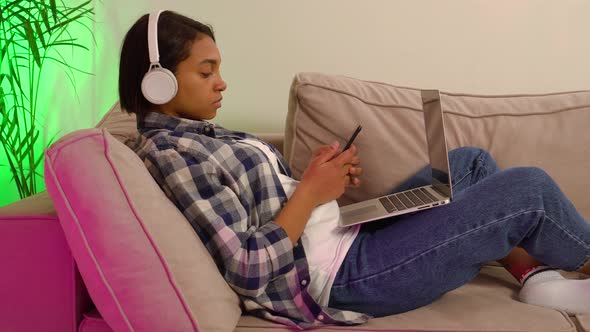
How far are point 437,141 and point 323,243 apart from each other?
34 centimetres

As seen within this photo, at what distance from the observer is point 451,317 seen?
1093 millimetres

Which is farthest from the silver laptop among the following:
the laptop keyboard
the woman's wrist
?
the woman's wrist

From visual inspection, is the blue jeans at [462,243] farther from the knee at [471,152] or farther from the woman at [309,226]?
the knee at [471,152]

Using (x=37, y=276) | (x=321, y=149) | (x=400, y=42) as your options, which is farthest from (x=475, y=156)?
(x=37, y=276)

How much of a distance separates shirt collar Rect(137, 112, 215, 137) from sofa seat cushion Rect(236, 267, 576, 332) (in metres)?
0.40

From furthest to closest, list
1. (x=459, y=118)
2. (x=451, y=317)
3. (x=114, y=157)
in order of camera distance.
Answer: (x=459, y=118), (x=451, y=317), (x=114, y=157)

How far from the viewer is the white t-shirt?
1.14m

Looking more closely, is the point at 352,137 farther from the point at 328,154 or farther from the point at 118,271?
the point at 118,271

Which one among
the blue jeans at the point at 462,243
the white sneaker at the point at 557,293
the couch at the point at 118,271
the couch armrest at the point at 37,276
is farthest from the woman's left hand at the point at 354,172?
the couch armrest at the point at 37,276

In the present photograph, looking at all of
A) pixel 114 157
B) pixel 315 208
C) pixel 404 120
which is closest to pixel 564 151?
pixel 404 120

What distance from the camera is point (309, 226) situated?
1.18m

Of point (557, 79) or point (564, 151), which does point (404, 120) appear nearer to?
point (564, 151)

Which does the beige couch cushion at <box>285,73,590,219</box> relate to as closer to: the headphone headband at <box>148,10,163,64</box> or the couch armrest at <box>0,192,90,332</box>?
the headphone headband at <box>148,10,163,64</box>

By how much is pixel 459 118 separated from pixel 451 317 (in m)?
0.66
